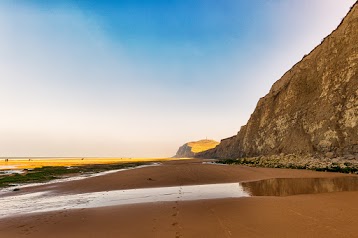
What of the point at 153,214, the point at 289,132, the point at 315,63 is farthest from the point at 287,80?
the point at 153,214

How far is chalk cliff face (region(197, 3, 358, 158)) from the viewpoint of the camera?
3234cm

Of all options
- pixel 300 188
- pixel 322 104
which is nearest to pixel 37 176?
pixel 300 188

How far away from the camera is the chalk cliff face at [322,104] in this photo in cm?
3234

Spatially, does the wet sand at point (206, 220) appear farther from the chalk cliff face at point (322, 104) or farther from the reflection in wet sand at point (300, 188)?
the chalk cliff face at point (322, 104)

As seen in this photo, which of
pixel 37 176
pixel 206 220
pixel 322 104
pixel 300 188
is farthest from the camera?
pixel 322 104

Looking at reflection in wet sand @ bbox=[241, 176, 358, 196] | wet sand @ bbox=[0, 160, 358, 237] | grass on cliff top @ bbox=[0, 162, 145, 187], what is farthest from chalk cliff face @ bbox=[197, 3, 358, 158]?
grass on cliff top @ bbox=[0, 162, 145, 187]

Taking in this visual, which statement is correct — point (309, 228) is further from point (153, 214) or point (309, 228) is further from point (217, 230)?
point (153, 214)

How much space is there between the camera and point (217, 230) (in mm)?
7469

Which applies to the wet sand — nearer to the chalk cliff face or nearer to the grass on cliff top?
the grass on cliff top

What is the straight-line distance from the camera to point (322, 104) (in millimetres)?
39062

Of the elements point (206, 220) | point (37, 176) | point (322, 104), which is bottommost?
point (37, 176)

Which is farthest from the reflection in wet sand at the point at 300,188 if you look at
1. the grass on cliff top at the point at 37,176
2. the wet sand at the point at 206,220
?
the grass on cliff top at the point at 37,176

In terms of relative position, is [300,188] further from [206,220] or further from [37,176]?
[37,176]

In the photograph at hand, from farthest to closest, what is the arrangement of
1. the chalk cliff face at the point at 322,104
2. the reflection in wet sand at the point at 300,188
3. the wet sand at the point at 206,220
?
the chalk cliff face at the point at 322,104 → the reflection in wet sand at the point at 300,188 → the wet sand at the point at 206,220
